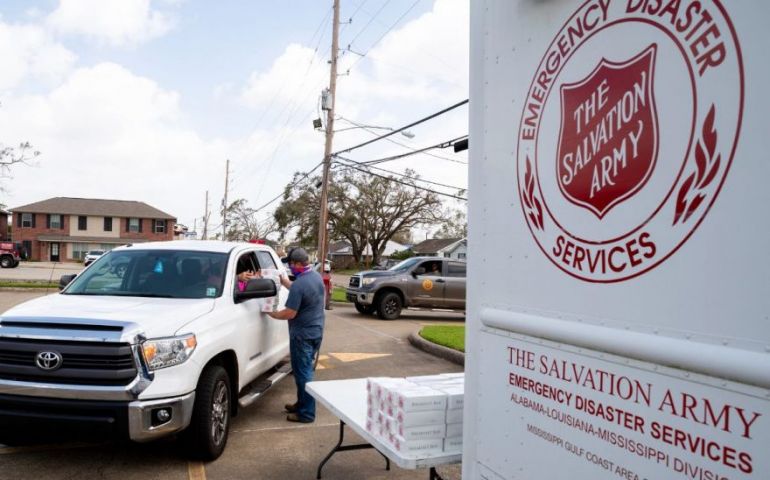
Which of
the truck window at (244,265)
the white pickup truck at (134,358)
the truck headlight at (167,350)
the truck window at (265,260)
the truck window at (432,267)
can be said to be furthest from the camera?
the truck window at (432,267)

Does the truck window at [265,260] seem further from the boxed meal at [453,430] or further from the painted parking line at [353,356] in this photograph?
the boxed meal at [453,430]

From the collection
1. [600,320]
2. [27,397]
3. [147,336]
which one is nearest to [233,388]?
[147,336]

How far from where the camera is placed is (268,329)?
611 cm

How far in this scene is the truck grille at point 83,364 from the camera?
3.93 meters

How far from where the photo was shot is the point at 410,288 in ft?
A: 50.5

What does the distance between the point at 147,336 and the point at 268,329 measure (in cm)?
212

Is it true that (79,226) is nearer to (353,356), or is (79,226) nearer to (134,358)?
(353,356)

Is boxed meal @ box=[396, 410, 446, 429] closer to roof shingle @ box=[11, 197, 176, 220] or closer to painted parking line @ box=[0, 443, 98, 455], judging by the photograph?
painted parking line @ box=[0, 443, 98, 455]

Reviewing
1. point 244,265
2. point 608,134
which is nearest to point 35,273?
point 244,265

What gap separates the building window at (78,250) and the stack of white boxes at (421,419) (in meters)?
67.3

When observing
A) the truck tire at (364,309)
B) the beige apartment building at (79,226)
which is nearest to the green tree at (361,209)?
the beige apartment building at (79,226)

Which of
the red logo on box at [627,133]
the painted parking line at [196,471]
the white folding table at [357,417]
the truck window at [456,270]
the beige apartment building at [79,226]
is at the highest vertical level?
the beige apartment building at [79,226]

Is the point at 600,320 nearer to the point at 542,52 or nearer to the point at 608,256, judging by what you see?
the point at 608,256

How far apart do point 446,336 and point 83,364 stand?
25.4 feet
